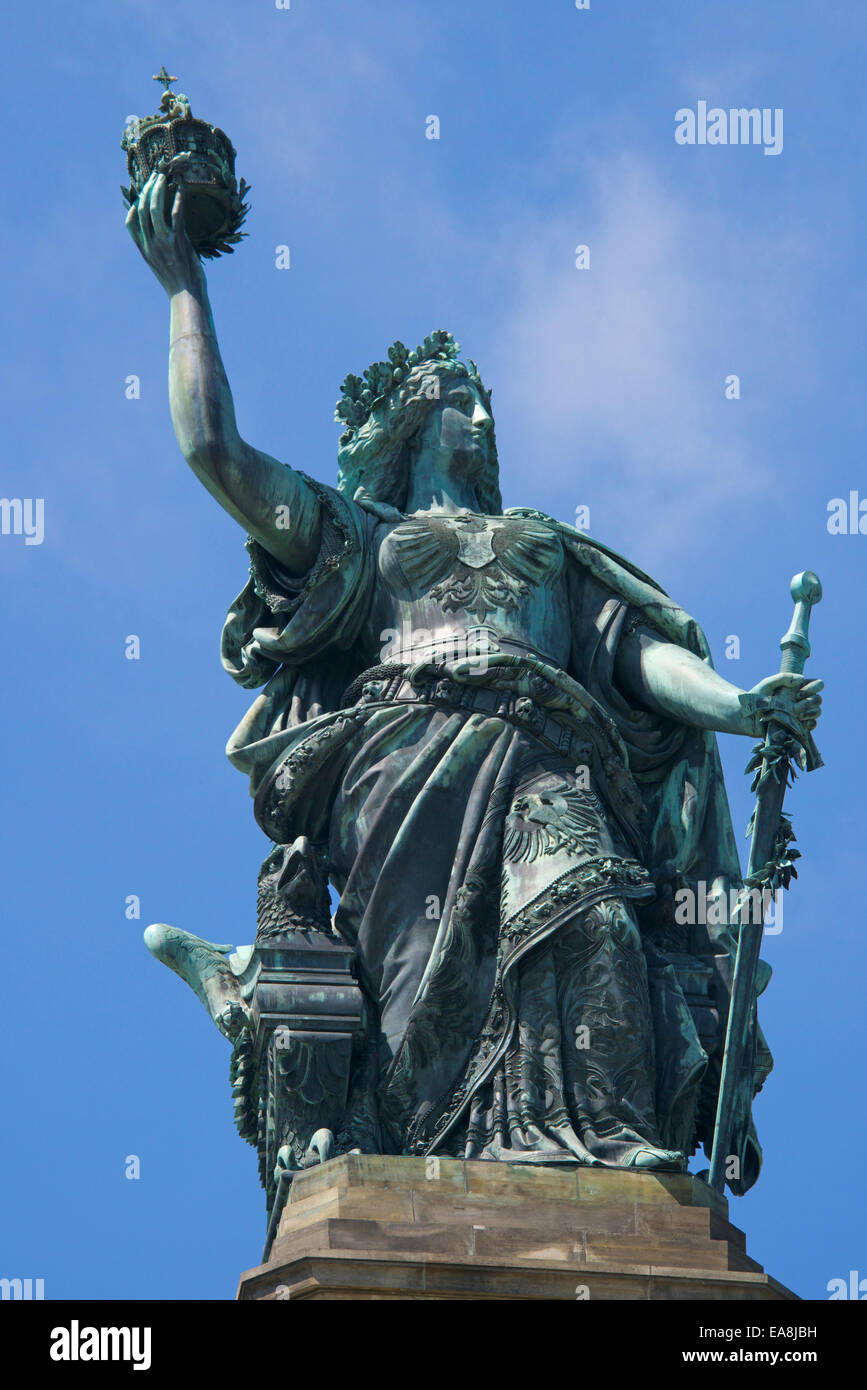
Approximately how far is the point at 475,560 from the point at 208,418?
1991mm

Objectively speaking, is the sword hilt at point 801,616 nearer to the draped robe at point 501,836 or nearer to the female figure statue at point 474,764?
the female figure statue at point 474,764

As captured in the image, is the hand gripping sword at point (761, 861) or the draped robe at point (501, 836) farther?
the hand gripping sword at point (761, 861)

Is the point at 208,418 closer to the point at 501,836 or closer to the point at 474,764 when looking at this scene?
the point at 474,764

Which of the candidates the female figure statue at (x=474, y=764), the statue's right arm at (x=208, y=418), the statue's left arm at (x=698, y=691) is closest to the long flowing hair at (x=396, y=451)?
the female figure statue at (x=474, y=764)

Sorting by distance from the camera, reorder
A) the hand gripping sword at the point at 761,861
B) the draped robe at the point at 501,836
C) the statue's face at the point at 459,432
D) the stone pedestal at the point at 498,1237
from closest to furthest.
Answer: the stone pedestal at the point at 498,1237, the draped robe at the point at 501,836, the hand gripping sword at the point at 761,861, the statue's face at the point at 459,432

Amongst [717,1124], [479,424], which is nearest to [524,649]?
[479,424]

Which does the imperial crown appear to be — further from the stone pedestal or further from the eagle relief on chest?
the stone pedestal

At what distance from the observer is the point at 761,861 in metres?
18.9

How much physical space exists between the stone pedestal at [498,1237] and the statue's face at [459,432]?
5.52 meters

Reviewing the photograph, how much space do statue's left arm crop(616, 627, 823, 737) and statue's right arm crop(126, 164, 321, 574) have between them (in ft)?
7.41

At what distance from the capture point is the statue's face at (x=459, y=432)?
21.5 meters

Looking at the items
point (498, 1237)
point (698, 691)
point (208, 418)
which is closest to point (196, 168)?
point (208, 418)
